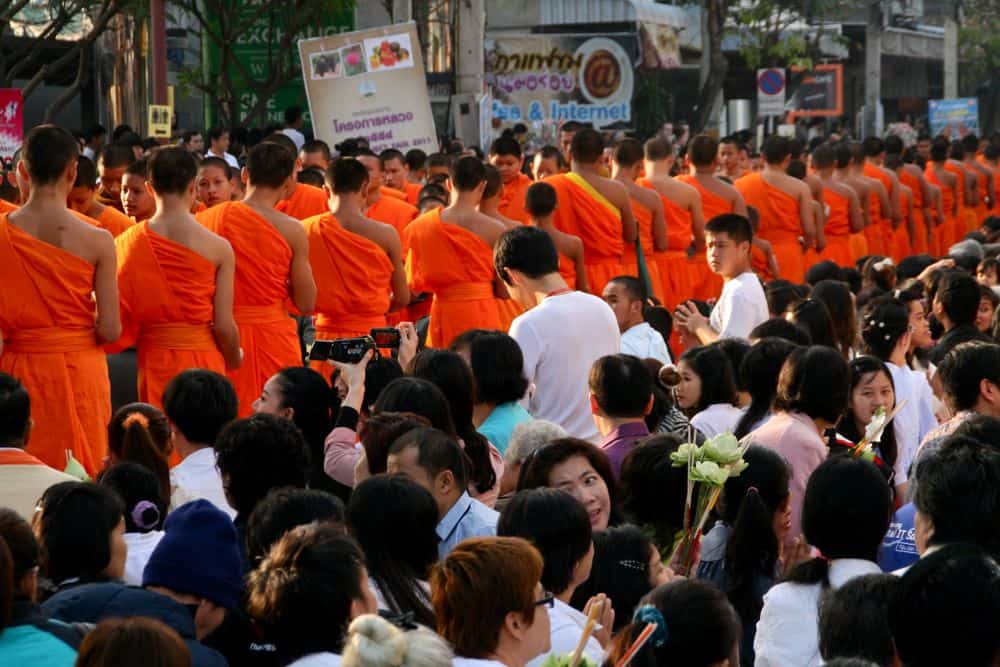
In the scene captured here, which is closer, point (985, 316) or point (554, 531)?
point (554, 531)

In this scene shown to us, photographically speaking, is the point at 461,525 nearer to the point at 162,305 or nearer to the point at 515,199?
the point at 162,305

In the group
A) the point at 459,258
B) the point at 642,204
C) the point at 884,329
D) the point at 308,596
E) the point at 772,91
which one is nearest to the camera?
the point at 308,596

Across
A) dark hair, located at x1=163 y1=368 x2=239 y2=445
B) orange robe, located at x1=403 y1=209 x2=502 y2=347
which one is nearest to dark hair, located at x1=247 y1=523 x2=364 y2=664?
dark hair, located at x1=163 y1=368 x2=239 y2=445

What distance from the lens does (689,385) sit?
6.36 metres

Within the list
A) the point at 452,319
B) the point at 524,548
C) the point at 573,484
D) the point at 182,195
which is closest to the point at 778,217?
the point at 452,319

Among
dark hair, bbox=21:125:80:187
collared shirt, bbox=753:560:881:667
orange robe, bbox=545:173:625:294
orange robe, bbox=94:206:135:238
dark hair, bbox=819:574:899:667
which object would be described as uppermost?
dark hair, bbox=21:125:80:187

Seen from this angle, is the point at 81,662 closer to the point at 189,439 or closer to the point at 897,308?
the point at 189,439

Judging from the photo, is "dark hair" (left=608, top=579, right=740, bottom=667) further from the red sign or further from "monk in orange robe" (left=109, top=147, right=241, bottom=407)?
the red sign

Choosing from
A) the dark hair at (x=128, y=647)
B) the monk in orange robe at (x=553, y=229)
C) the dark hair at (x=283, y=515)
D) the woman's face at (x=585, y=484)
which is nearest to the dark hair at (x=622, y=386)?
the woman's face at (x=585, y=484)

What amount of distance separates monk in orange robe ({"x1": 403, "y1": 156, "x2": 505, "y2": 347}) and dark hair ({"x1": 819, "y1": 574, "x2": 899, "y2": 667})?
6.34m

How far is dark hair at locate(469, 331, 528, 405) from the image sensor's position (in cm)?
611

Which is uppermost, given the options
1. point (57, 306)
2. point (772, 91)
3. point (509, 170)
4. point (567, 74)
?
point (567, 74)

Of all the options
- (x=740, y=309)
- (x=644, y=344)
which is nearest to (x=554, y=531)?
(x=644, y=344)

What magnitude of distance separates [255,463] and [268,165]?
4279mm
